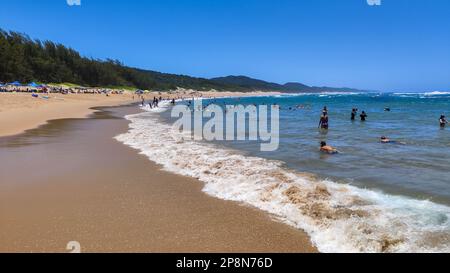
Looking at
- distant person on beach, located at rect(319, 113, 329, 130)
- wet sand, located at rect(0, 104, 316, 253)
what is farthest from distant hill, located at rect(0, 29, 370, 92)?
wet sand, located at rect(0, 104, 316, 253)

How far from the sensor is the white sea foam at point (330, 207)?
16.4 feet

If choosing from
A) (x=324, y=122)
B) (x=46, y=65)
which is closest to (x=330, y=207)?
(x=324, y=122)

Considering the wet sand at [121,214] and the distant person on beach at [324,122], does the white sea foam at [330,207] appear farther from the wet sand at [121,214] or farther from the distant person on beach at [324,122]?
the distant person on beach at [324,122]

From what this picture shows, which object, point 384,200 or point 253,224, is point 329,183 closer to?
point 384,200

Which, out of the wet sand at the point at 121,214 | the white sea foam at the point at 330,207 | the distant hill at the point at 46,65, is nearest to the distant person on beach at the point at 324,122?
the white sea foam at the point at 330,207

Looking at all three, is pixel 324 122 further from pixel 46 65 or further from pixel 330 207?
pixel 46 65

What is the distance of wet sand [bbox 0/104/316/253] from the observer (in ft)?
16.3

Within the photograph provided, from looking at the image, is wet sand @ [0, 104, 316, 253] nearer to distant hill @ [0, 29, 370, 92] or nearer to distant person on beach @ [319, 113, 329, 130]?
distant person on beach @ [319, 113, 329, 130]

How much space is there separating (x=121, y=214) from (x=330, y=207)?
3942 millimetres

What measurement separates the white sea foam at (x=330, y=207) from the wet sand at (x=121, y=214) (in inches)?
16.4

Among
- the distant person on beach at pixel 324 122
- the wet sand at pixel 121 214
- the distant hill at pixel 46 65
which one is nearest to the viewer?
the wet sand at pixel 121 214

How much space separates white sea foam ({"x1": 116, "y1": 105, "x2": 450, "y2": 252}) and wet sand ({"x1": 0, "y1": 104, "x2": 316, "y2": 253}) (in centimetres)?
42

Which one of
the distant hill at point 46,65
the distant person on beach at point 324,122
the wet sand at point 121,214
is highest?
the distant hill at point 46,65

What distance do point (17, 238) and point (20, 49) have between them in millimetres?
89275
